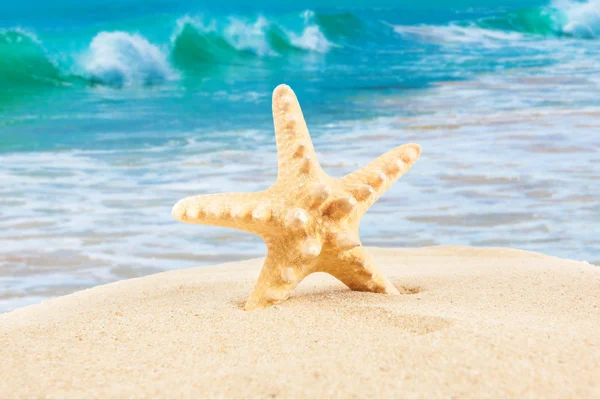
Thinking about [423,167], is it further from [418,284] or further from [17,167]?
[17,167]

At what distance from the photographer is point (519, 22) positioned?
30703 millimetres

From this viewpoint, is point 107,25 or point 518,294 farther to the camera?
point 107,25

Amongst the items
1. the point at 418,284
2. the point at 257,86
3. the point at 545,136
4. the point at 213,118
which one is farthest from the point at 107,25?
the point at 418,284

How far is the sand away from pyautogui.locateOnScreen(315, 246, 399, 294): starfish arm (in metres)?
0.06

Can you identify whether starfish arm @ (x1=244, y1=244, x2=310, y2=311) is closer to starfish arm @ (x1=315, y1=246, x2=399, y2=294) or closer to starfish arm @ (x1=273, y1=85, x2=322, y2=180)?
starfish arm @ (x1=315, y1=246, x2=399, y2=294)

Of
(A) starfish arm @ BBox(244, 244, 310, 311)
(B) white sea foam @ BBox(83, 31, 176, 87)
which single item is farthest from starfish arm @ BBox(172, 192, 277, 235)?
(B) white sea foam @ BBox(83, 31, 176, 87)

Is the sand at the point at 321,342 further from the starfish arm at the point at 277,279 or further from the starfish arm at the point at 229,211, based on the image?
the starfish arm at the point at 229,211

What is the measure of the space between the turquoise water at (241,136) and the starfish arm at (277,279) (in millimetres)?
1763

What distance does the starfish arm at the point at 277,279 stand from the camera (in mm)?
2896

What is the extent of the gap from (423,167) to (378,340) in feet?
16.2

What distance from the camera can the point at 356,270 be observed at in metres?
3.07

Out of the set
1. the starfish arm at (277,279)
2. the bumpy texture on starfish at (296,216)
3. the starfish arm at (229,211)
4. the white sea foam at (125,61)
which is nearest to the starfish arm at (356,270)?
the bumpy texture on starfish at (296,216)

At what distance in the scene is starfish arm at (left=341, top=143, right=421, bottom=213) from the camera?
301 centimetres

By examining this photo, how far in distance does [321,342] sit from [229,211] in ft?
2.31
